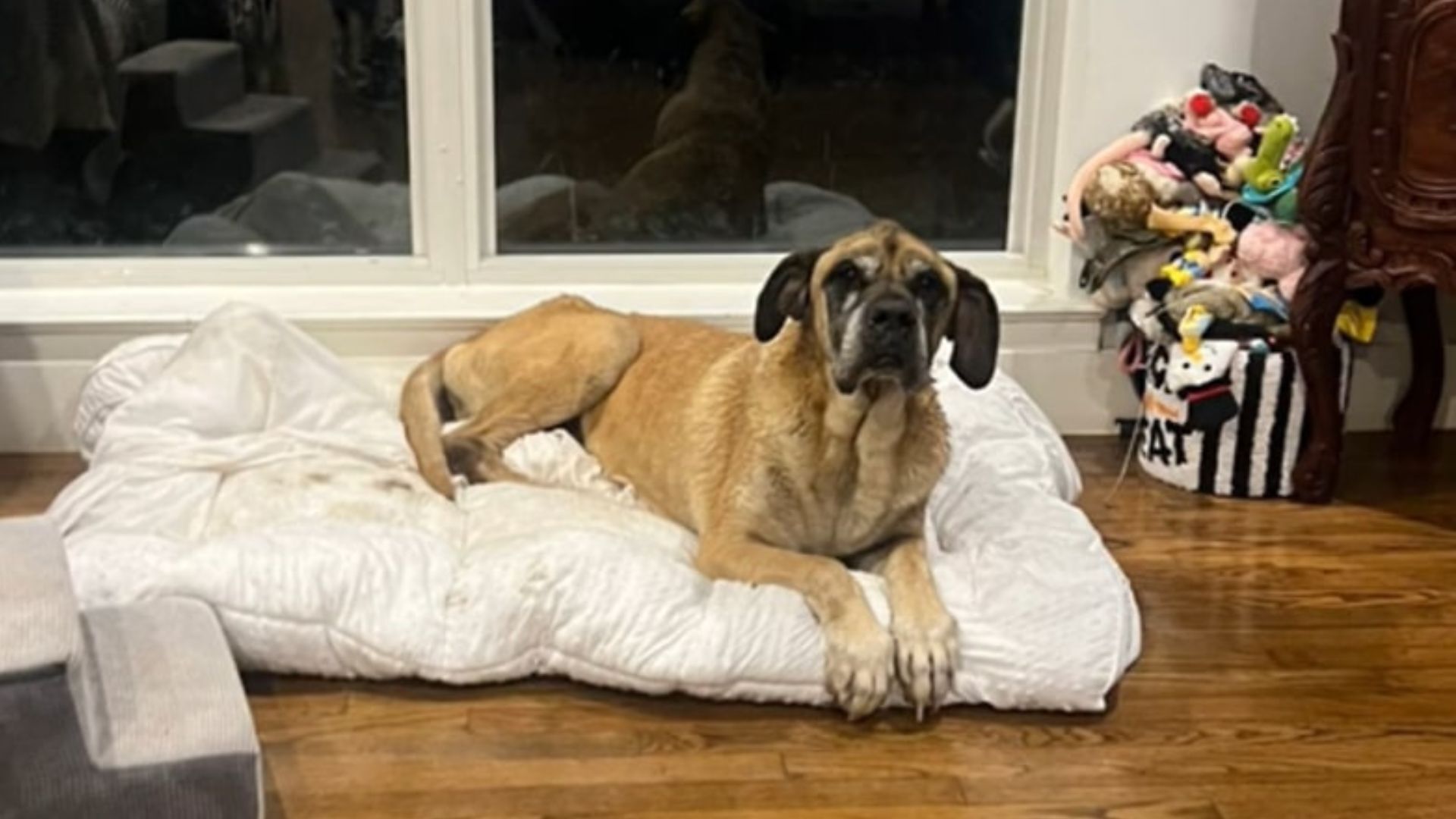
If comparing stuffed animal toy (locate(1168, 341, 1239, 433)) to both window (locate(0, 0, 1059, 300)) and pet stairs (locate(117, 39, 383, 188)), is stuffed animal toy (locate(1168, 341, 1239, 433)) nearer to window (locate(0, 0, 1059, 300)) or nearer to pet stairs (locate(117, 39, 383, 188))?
window (locate(0, 0, 1059, 300))

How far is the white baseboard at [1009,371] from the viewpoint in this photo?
11.4ft

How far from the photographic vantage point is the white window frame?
3.53m

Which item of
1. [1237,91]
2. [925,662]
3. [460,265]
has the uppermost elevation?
[1237,91]

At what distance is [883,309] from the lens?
2.47 metres

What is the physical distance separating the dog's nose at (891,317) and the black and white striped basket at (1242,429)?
1000 mm

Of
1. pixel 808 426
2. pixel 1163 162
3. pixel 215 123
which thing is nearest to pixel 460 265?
pixel 215 123

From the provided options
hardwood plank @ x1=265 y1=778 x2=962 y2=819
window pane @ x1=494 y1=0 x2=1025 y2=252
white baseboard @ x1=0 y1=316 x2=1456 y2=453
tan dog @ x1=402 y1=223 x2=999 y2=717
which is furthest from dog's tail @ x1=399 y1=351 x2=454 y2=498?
hardwood plank @ x1=265 y1=778 x2=962 y2=819

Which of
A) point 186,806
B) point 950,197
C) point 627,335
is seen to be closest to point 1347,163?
point 950,197

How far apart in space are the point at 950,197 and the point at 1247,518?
99 centimetres

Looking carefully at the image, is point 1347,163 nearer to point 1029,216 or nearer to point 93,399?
point 1029,216

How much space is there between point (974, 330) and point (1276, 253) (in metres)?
0.96

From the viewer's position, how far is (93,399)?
10.7 ft

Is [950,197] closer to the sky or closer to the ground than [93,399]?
closer to the sky

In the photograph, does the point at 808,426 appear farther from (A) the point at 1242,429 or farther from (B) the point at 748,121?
(B) the point at 748,121
